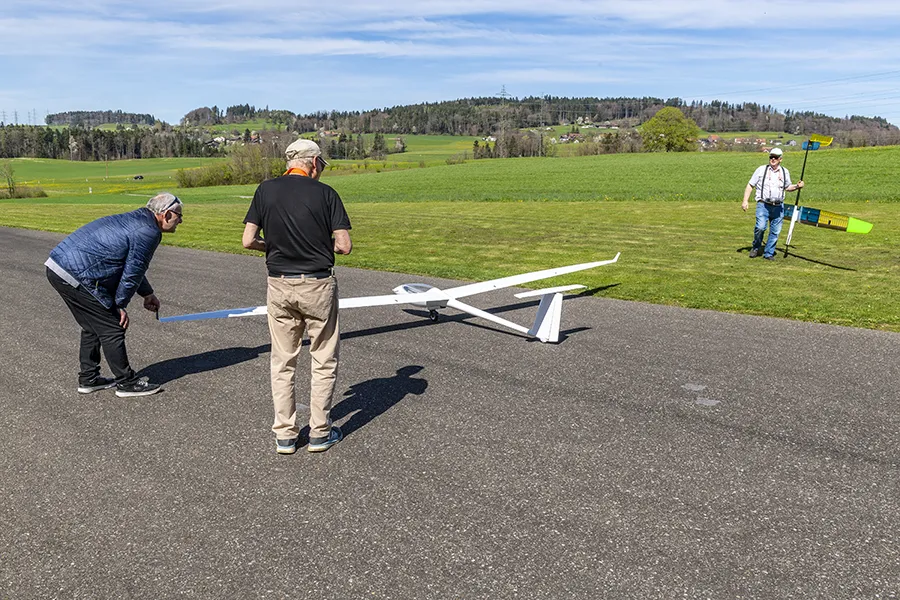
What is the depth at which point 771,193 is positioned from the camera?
12906 mm

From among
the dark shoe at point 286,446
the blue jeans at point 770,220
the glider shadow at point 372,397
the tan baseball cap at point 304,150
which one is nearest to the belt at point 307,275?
the tan baseball cap at point 304,150

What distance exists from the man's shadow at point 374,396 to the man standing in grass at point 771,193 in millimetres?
9054

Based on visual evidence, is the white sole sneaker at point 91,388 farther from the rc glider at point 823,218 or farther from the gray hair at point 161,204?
the rc glider at point 823,218

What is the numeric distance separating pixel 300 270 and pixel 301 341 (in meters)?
0.55

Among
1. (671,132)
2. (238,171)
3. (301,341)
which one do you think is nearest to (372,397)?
(301,341)

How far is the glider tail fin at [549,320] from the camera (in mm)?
7840

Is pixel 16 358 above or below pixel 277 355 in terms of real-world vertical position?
below

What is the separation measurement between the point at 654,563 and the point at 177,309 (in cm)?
904

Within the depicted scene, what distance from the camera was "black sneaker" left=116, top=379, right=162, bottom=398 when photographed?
6.32 metres

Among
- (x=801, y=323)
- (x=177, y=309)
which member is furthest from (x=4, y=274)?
(x=801, y=323)

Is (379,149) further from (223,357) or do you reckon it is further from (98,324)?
(98,324)

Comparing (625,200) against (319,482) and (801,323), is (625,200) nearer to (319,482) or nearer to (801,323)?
(801,323)

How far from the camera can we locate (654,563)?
3.59m

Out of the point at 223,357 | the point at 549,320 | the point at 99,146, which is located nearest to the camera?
the point at 223,357
